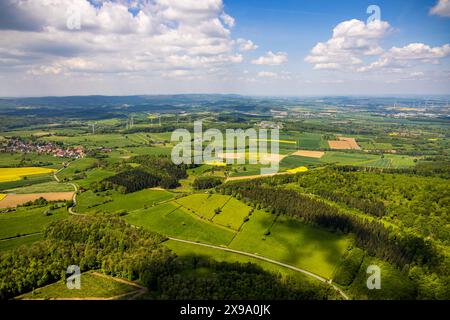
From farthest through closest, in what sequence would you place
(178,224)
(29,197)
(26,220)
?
(29,197) < (26,220) < (178,224)

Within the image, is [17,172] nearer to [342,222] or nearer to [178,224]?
[178,224]

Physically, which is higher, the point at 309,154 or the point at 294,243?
the point at 309,154

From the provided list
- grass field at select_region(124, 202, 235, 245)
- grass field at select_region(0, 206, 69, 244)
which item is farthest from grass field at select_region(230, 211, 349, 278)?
grass field at select_region(0, 206, 69, 244)

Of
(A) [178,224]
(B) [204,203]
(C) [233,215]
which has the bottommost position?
(A) [178,224]

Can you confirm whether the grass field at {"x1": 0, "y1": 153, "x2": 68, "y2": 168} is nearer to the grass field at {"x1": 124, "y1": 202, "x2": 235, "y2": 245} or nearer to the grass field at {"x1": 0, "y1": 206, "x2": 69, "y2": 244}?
the grass field at {"x1": 0, "y1": 206, "x2": 69, "y2": 244}

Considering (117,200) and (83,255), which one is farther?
(117,200)

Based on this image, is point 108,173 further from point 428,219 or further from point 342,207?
point 428,219

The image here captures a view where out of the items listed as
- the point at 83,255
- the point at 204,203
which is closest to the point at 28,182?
the point at 83,255
